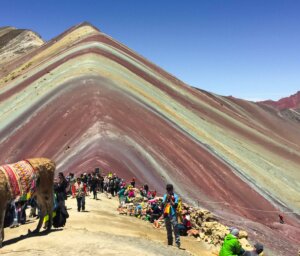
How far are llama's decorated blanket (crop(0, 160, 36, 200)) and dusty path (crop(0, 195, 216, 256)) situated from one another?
1.47m

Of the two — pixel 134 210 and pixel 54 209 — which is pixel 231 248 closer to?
pixel 54 209

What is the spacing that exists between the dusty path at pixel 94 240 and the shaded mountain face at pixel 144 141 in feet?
34.8

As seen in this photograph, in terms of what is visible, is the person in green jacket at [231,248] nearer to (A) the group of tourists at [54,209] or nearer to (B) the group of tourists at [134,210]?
(B) the group of tourists at [134,210]

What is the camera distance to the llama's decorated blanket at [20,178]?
13.9 m

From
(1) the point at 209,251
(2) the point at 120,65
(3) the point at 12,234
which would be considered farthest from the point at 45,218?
(2) the point at 120,65

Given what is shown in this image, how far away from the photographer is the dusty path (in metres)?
12.3

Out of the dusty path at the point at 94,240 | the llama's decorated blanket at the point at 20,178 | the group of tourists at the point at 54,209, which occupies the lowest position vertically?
the dusty path at the point at 94,240

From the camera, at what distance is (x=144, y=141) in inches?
1582

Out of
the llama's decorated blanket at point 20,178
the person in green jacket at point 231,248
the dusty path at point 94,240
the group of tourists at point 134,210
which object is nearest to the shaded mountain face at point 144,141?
the group of tourists at point 134,210

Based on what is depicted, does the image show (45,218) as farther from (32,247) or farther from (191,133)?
(191,133)

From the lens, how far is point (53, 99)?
51781 millimetres

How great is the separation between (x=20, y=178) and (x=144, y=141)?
26310 mm

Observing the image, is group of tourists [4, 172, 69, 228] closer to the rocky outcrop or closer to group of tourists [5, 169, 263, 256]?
group of tourists [5, 169, 263, 256]

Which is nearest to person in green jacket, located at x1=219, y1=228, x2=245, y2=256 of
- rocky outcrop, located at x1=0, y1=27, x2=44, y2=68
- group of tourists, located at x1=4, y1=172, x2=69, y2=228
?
group of tourists, located at x1=4, y1=172, x2=69, y2=228
